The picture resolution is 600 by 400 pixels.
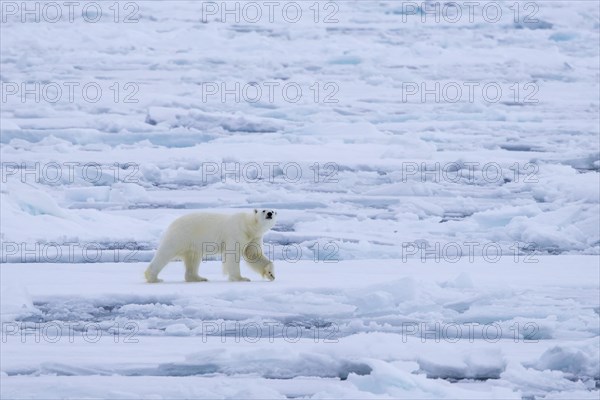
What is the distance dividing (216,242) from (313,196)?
270 cm

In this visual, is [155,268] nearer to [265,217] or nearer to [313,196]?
[265,217]

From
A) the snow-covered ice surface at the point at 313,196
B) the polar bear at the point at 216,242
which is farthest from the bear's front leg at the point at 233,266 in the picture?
the snow-covered ice surface at the point at 313,196

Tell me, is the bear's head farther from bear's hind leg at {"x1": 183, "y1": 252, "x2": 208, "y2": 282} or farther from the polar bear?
bear's hind leg at {"x1": 183, "y1": 252, "x2": 208, "y2": 282}

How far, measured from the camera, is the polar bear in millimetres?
5062

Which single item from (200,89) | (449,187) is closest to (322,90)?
(200,89)

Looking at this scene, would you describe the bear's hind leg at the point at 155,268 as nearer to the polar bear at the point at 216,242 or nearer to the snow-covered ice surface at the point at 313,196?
the polar bear at the point at 216,242

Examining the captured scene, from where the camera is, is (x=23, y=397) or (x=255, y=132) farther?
(x=255, y=132)

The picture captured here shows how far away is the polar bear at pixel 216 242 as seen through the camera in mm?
5062

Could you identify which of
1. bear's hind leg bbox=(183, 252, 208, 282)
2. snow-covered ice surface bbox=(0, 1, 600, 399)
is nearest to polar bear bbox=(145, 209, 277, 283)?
bear's hind leg bbox=(183, 252, 208, 282)

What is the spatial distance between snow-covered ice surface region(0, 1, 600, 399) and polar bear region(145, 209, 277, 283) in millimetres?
136

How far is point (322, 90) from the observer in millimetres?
12648

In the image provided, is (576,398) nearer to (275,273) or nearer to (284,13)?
(275,273)

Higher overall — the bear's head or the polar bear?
the bear's head

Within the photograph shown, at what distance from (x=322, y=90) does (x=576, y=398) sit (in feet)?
31.1
